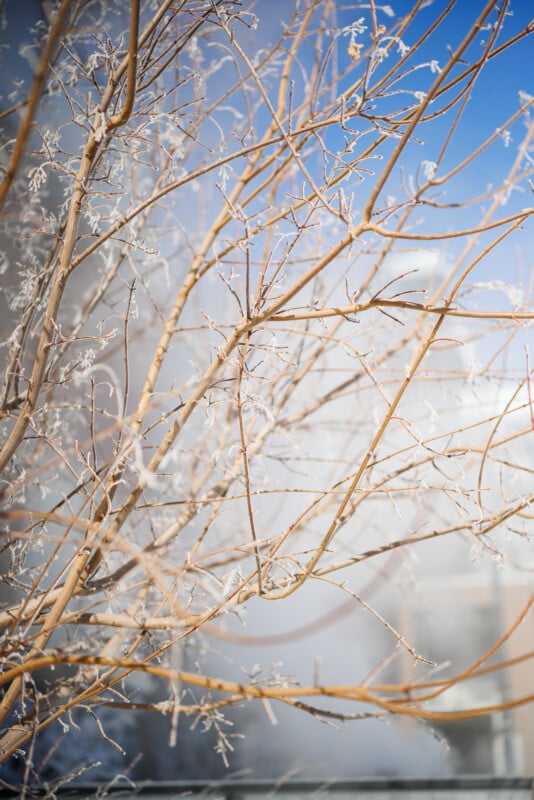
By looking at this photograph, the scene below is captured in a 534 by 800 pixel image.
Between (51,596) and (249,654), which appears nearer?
(51,596)

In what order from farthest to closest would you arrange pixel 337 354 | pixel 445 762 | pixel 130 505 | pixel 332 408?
pixel 445 762 → pixel 332 408 → pixel 337 354 → pixel 130 505

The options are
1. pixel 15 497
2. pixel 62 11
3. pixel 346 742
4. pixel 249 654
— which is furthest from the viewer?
pixel 346 742

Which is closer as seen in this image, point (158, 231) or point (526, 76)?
point (526, 76)

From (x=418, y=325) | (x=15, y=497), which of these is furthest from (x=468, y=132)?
(x=15, y=497)

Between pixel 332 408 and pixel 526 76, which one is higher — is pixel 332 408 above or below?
below

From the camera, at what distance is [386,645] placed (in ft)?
31.0

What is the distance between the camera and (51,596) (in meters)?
1.17

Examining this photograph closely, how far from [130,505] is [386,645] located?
9635mm

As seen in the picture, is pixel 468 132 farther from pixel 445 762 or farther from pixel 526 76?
pixel 445 762

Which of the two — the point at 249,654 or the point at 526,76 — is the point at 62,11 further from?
the point at 249,654

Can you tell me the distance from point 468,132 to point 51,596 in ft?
5.70

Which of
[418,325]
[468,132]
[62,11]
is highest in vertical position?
[468,132]

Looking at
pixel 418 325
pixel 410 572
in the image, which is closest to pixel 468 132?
pixel 418 325

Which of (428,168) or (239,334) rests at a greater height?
(428,168)
